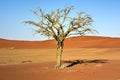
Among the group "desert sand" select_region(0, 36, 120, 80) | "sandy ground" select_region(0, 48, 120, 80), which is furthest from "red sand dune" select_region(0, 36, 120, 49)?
"sandy ground" select_region(0, 48, 120, 80)

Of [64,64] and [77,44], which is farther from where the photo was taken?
[77,44]

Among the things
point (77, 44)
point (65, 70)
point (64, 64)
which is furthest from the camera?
point (77, 44)

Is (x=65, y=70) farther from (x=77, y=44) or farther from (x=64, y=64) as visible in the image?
(x=77, y=44)

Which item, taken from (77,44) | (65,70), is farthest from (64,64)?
(77,44)

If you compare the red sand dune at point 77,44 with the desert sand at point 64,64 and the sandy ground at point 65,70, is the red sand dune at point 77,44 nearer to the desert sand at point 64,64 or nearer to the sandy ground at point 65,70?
the desert sand at point 64,64

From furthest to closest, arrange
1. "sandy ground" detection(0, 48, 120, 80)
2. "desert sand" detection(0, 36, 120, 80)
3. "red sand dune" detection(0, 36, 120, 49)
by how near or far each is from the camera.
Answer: "red sand dune" detection(0, 36, 120, 49) → "desert sand" detection(0, 36, 120, 80) → "sandy ground" detection(0, 48, 120, 80)

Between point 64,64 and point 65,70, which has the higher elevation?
point 64,64

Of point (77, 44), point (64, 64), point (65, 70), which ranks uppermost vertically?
point (77, 44)

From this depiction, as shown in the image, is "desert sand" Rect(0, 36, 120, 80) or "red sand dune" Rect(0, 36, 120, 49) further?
"red sand dune" Rect(0, 36, 120, 49)

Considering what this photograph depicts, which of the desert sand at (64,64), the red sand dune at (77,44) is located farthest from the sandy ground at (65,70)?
the red sand dune at (77,44)

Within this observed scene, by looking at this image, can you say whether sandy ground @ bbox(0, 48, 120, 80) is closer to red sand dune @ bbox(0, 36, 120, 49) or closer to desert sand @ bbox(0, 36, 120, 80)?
desert sand @ bbox(0, 36, 120, 80)

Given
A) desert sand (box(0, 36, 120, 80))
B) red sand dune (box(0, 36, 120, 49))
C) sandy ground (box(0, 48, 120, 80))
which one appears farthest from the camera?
red sand dune (box(0, 36, 120, 49))

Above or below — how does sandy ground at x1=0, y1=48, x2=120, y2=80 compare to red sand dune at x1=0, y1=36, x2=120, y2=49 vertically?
below

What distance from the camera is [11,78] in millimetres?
20203
